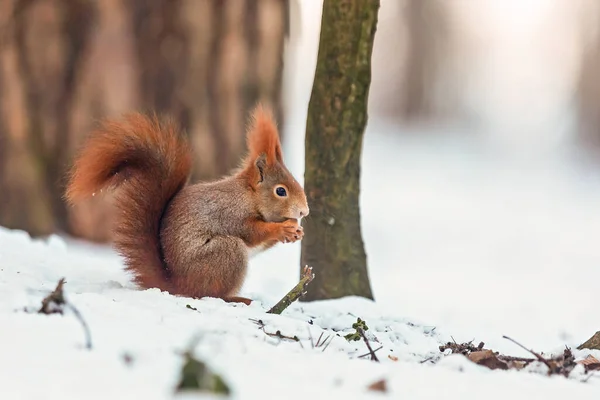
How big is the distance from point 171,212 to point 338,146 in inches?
30.3

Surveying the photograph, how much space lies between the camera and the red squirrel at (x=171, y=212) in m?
3.05

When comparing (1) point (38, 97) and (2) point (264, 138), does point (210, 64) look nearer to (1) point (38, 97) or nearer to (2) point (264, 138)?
(1) point (38, 97)

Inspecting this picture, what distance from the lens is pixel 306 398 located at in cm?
165

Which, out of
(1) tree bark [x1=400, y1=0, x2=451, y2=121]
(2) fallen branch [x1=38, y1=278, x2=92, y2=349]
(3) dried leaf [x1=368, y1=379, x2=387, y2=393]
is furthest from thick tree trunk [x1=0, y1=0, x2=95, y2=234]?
(1) tree bark [x1=400, y1=0, x2=451, y2=121]

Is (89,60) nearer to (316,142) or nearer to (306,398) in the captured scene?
(316,142)

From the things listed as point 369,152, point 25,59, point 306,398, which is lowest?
point 369,152

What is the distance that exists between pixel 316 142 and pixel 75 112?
209 cm

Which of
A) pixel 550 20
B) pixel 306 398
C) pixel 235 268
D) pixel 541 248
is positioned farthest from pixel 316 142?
pixel 550 20

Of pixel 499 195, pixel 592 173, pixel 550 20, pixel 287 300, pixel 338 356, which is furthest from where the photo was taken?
pixel 550 20

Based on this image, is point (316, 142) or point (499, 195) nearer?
point (316, 142)

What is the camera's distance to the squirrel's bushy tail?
303 cm

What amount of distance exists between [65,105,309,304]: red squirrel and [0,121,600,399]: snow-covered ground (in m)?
0.16

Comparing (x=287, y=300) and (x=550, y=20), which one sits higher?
(x=550, y=20)

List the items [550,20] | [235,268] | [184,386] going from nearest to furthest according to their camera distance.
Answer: [184,386]
[235,268]
[550,20]
